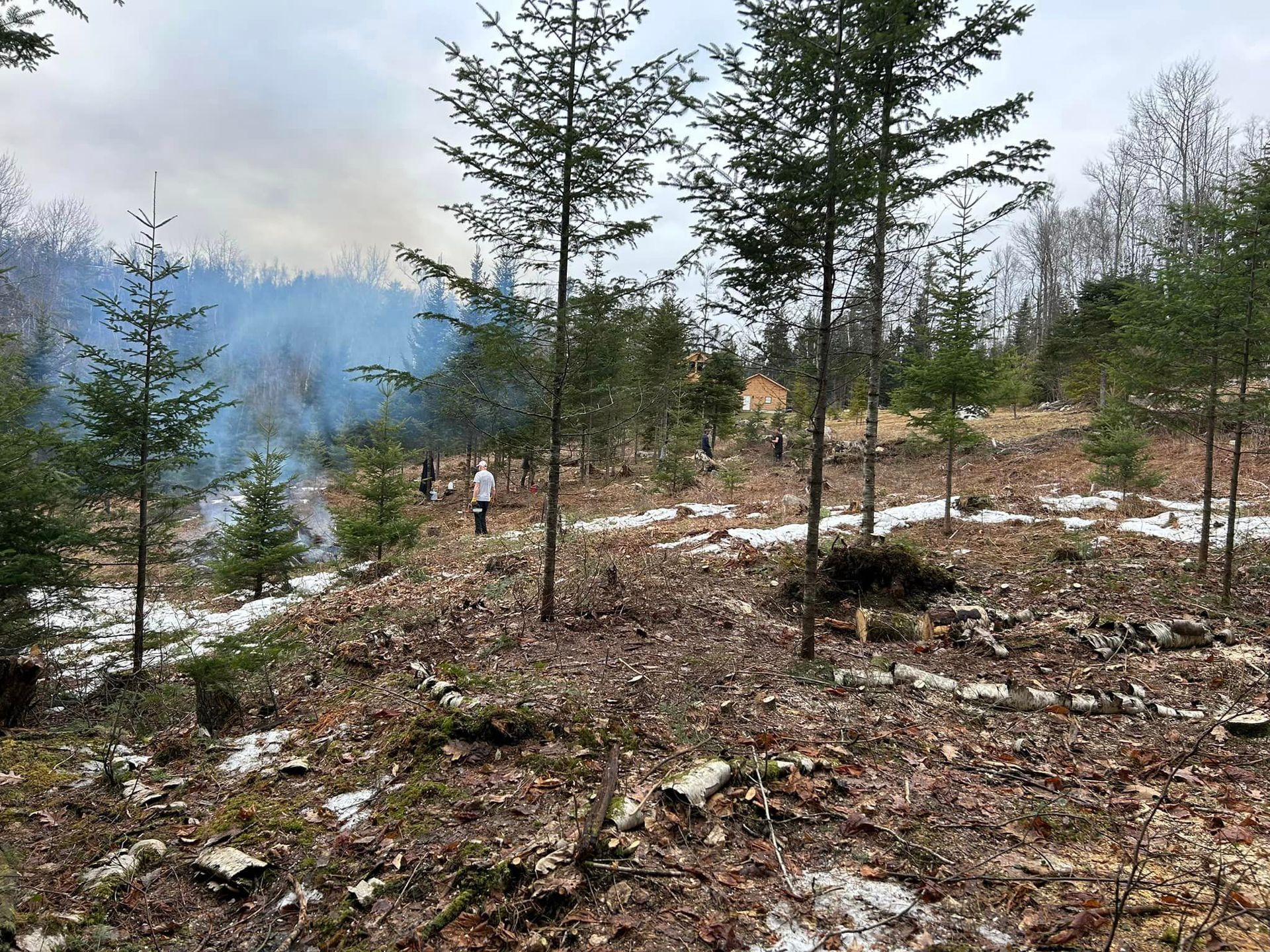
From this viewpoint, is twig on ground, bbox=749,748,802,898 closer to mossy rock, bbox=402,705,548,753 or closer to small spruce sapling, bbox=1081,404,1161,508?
mossy rock, bbox=402,705,548,753

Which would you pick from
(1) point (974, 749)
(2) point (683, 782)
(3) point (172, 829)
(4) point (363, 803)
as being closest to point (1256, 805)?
(1) point (974, 749)

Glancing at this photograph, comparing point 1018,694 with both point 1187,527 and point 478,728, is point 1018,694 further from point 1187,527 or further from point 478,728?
point 1187,527

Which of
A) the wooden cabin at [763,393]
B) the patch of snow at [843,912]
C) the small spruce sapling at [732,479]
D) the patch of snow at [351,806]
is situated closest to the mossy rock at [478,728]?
the patch of snow at [351,806]

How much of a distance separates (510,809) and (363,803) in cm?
95

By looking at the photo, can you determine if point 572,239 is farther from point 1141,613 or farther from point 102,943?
point 1141,613

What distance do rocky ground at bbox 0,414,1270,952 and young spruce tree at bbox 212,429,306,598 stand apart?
3995mm

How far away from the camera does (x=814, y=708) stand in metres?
4.45

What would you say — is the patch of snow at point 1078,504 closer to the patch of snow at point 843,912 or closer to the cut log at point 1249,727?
the cut log at point 1249,727

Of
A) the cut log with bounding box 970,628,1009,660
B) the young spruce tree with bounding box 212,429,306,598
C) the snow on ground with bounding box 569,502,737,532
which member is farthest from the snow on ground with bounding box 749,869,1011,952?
the young spruce tree with bounding box 212,429,306,598

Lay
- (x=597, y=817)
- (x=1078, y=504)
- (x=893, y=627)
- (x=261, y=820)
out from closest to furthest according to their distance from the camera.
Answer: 1. (x=597, y=817)
2. (x=261, y=820)
3. (x=893, y=627)
4. (x=1078, y=504)

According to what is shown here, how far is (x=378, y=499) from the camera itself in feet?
40.3

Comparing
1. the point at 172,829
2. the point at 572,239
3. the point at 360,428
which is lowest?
the point at 172,829

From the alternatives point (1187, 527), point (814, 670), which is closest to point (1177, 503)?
point (1187, 527)

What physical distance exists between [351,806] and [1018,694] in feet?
16.2
